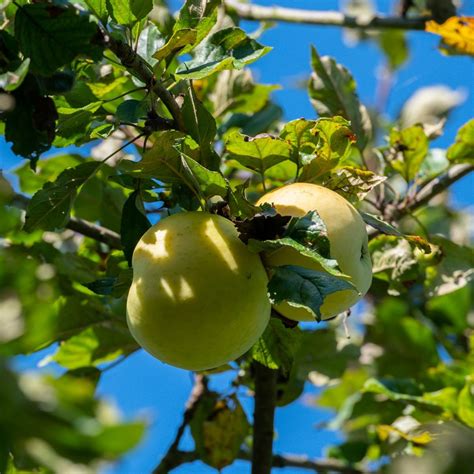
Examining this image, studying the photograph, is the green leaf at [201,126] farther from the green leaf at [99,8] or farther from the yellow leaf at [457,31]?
the yellow leaf at [457,31]

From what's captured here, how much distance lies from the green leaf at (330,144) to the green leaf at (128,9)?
312 millimetres

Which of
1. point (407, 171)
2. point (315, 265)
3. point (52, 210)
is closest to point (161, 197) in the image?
point (52, 210)

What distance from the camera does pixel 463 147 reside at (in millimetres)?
1851

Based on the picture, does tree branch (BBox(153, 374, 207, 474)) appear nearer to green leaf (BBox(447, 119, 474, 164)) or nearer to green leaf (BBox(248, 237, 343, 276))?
green leaf (BBox(447, 119, 474, 164))

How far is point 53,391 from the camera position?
0.35 m

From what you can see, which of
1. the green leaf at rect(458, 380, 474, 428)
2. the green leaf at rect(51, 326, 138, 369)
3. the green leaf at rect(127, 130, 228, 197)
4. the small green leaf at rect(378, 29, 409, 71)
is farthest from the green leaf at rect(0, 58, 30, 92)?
the small green leaf at rect(378, 29, 409, 71)

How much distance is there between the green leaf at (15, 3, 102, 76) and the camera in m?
1.01

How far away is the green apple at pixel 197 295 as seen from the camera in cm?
106

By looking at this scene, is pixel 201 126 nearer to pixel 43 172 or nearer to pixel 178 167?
pixel 178 167

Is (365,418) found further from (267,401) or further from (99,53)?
(99,53)

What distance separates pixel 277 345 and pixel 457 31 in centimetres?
105

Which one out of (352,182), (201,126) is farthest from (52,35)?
(352,182)

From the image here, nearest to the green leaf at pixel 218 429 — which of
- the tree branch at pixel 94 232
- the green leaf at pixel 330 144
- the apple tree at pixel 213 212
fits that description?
the apple tree at pixel 213 212

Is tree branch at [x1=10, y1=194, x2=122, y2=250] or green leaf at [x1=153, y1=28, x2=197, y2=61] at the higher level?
tree branch at [x1=10, y1=194, x2=122, y2=250]
